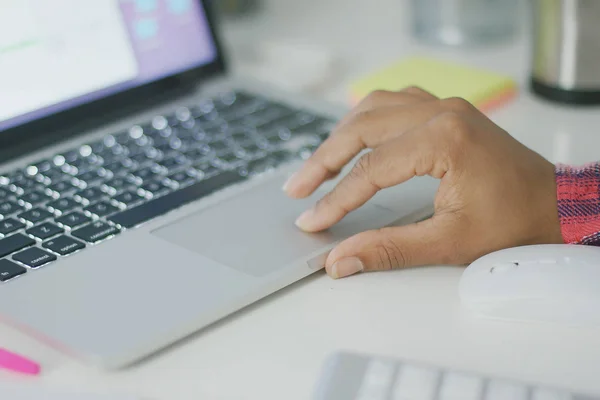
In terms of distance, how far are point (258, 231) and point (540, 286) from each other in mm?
229

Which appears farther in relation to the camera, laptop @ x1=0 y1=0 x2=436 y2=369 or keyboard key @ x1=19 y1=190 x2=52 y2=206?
keyboard key @ x1=19 y1=190 x2=52 y2=206

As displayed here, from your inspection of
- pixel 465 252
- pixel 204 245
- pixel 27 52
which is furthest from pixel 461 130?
pixel 27 52

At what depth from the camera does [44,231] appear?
0.68m

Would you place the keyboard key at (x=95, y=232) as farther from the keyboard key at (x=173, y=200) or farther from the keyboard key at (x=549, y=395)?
the keyboard key at (x=549, y=395)

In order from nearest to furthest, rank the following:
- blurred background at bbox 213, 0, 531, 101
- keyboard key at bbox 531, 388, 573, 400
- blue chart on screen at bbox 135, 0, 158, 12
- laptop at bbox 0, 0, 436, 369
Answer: keyboard key at bbox 531, 388, 573, 400 → laptop at bbox 0, 0, 436, 369 → blue chart on screen at bbox 135, 0, 158, 12 → blurred background at bbox 213, 0, 531, 101

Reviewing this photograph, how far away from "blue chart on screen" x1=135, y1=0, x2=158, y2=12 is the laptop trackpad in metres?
0.29

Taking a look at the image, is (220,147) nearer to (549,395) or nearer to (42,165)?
(42,165)

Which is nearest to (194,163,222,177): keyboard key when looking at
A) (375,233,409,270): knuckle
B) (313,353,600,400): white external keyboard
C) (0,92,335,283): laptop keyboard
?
(0,92,335,283): laptop keyboard

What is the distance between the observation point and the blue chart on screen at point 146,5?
0.90 m

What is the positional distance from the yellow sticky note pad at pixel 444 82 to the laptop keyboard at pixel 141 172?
12 cm

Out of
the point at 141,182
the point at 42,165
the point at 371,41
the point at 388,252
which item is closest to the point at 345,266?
the point at 388,252

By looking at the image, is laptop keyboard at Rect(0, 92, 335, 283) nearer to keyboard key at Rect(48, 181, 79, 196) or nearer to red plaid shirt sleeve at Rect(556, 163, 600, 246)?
keyboard key at Rect(48, 181, 79, 196)

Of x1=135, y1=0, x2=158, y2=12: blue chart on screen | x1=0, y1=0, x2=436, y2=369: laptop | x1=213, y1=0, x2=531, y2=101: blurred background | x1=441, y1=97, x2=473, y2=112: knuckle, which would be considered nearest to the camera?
x1=0, y1=0, x2=436, y2=369: laptop

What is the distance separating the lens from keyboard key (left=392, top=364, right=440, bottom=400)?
473mm
